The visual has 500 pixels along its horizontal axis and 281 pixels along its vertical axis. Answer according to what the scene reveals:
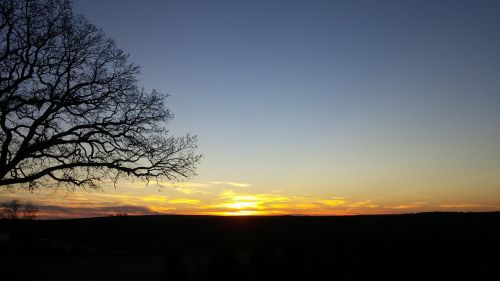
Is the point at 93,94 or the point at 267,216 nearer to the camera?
the point at 93,94

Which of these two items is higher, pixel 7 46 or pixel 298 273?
pixel 7 46

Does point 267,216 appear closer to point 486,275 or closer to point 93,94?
point 93,94

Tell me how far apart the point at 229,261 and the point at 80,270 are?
1233 centimetres

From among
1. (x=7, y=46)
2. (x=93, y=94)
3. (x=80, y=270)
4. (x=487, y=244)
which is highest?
(x=7, y=46)

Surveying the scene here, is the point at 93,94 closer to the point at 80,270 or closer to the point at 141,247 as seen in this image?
the point at 80,270

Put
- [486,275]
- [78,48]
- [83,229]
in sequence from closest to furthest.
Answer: [486,275] < [78,48] < [83,229]

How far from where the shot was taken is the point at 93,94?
2103 cm

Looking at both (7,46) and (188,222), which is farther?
(188,222)

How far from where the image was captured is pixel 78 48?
818 inches

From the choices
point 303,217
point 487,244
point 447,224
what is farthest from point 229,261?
point 303,217

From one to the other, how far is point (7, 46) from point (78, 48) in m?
2.90

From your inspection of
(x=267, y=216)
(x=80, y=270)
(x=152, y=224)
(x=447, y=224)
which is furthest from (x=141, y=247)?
(x=447, y=224)

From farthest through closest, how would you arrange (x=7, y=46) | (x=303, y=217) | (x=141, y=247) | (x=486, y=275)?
(x=303, y=217)
(x=141, y=247)
(x=7, y=46)
(x=486, y=275)

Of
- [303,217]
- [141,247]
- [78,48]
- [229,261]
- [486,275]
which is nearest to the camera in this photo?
[229,261]
